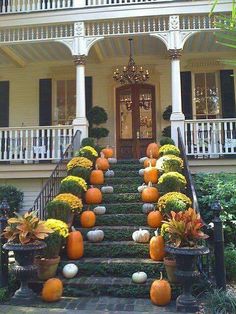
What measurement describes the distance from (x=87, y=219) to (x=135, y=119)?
618cm

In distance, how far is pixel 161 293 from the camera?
4715mm

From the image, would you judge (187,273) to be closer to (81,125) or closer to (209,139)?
(209,139)

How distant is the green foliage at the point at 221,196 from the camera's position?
22.6 feet

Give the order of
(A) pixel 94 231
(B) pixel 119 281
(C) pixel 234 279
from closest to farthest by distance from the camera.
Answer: (B) pixel 119 281
(C) pixel 234 279
(A) pixel 94 231

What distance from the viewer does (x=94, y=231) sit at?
6.34m

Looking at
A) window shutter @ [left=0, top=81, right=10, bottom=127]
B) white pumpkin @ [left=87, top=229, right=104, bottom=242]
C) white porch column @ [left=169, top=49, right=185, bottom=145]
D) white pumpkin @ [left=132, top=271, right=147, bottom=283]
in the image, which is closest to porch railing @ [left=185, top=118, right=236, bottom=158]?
white porch column @ [left=169, top=49, right=185, bottom=145]

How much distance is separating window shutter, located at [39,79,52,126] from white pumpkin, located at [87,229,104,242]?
6.86m

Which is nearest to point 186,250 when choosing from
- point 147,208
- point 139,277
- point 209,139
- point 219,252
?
point 219,252

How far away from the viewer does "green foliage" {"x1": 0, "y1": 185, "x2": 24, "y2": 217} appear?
9.69 metres

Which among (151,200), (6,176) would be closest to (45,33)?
(6,176)

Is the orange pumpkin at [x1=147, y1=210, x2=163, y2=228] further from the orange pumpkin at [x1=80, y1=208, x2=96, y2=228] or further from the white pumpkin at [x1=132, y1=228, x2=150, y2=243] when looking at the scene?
the orange pumpkin at [x1=80, y1=208, x2=96, y2=228]

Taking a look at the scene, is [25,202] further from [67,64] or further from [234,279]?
[234,279]

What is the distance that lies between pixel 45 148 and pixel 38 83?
318cm

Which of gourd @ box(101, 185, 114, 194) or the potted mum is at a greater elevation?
gourd @ box(101, 185, 114, 194)
